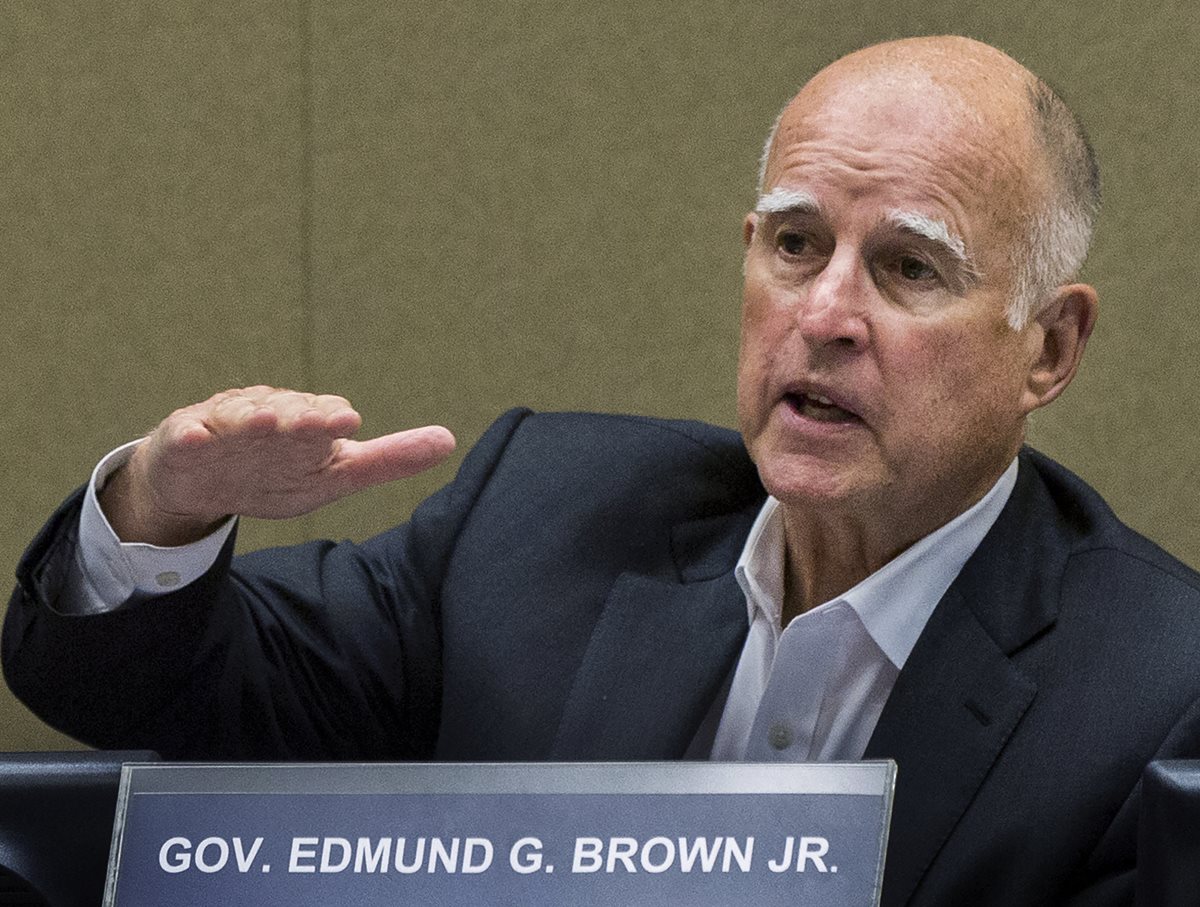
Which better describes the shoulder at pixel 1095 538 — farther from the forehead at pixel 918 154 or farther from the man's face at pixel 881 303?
the forehead at pixel 918 154

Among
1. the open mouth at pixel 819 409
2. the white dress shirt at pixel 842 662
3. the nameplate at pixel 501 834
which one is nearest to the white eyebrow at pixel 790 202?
the open mouth at pixel 819 409

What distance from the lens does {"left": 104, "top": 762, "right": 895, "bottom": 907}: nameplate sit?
890mm

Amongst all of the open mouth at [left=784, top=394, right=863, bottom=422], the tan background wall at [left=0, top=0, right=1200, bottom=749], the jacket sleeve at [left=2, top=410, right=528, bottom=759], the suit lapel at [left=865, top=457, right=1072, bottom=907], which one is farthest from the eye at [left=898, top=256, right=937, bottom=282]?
the tan background wall at [left=0, top=0, right=1200, bottom=749]

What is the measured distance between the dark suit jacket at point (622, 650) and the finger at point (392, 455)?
20 cm

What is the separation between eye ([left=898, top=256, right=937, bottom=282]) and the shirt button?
0.40m

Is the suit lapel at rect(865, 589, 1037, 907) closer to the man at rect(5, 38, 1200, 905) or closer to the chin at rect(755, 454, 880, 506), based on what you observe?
the man at rect(5, 38, 1200, 905)

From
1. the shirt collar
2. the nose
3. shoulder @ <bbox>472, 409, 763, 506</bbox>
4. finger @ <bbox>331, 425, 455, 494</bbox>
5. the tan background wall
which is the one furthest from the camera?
the tan background wall

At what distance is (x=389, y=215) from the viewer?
2422 millimetres

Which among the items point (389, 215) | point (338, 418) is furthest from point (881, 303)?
point (389, 215)

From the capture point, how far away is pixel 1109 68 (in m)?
2.25

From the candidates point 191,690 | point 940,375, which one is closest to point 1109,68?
point 940,375

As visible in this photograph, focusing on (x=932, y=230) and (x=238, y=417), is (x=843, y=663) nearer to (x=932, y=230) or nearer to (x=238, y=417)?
(x=932, y=230)

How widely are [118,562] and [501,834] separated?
1.85ft

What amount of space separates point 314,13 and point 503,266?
1.44 feet
